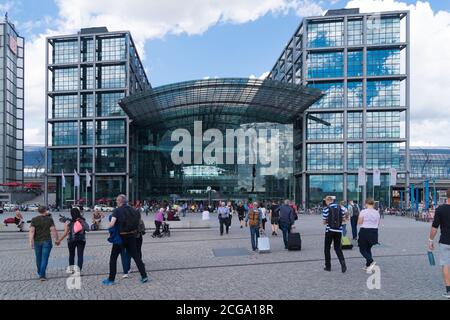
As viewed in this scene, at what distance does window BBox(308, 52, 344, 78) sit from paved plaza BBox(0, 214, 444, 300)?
171ft

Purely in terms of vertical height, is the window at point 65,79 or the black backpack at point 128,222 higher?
the window at point 65,79

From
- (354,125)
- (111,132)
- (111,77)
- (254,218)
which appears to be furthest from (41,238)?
(111,77)

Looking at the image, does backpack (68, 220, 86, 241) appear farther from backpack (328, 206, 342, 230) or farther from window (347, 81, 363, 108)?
window (347, 81, 363, 108)

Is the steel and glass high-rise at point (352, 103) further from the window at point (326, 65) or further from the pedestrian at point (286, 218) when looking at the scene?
the pedestrian at point (286, 218)

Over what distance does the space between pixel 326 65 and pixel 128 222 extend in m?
59.5

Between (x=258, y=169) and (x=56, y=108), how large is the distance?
3499 centimetres

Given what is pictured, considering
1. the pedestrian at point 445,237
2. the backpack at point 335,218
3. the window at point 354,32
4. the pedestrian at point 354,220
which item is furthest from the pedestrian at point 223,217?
the window at point 354,32

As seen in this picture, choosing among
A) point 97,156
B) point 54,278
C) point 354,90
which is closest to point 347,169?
point 354,90

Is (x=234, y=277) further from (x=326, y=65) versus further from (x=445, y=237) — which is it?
(x=326, y=65)

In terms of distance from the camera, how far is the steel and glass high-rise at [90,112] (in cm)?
6631

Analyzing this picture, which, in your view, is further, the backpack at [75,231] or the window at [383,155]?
the window at [383,155]

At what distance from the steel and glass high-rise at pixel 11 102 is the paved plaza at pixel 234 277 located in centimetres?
8300

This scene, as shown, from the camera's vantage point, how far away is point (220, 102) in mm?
64625

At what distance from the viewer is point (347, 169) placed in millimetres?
61906
